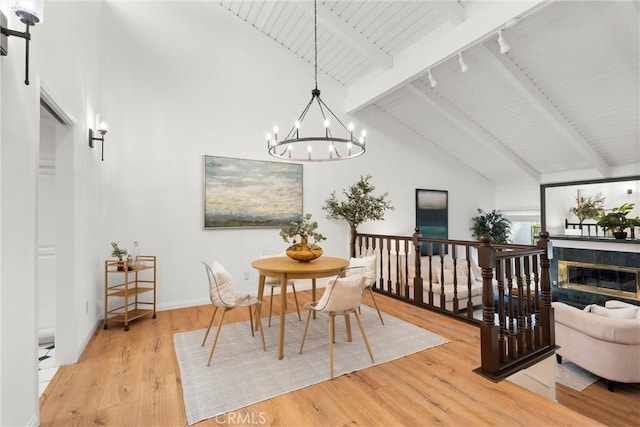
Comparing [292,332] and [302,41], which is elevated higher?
[302,41]

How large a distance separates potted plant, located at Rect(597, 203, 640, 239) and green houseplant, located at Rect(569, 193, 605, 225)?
1.82 feet

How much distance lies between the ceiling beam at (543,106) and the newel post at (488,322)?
3.09 meters

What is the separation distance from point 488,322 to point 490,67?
12.8 ft

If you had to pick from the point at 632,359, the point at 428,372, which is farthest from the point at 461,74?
the point at 428,372

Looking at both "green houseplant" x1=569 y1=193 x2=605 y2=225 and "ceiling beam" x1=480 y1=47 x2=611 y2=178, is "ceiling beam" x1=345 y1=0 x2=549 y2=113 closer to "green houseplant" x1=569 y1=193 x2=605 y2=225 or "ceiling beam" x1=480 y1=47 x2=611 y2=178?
"ceiling beam" x1=480 y1=47 x2=611 y2=178

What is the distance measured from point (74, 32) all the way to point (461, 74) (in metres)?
4.94

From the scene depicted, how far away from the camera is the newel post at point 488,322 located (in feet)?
7.93

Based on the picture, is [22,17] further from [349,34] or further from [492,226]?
[492,226]

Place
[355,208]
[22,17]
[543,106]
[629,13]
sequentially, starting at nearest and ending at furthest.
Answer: [22,17], [629,13], [543,106], [355,208]

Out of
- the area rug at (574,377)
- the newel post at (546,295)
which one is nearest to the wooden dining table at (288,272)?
the newel post at (546,295)

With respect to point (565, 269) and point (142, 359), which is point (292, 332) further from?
point (565, 269)

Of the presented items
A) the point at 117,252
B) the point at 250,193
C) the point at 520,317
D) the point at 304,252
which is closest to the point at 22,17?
the point at 304,252

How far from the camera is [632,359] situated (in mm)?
2973

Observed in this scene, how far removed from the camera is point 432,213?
704 cm
